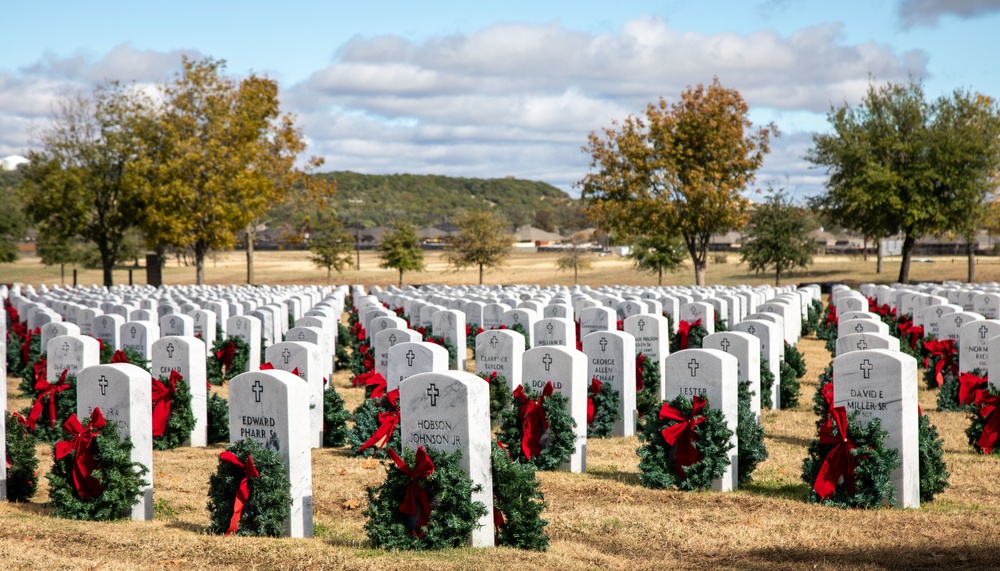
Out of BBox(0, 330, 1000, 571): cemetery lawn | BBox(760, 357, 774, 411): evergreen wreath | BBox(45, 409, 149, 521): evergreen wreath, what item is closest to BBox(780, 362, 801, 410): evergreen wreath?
BBox(760, 357, 774, 411): evergreen wreath

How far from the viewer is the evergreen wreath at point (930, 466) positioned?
9461 mm

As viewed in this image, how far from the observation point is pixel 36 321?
68.5 feet

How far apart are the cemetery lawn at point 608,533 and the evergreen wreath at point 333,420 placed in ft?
4.71

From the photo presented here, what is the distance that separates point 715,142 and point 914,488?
31380 mm

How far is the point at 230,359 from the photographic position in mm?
17234

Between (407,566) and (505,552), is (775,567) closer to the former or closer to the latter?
(505,552)

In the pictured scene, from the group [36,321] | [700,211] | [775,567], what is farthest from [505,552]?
[700,211]

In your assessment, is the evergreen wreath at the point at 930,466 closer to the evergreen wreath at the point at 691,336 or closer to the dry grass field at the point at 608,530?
the dry grass field at the point at 608,530

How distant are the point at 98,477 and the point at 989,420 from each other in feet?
29.8

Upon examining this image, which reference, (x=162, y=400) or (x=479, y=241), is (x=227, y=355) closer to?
(x=162, y=400)

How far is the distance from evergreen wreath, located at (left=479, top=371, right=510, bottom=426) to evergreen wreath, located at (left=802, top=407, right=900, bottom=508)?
13.5 ft

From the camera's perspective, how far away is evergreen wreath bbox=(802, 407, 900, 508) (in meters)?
9.08

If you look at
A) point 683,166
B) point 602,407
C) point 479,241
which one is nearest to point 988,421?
point 602,407

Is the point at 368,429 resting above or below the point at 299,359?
below
